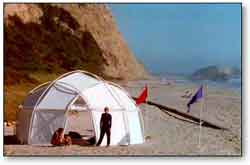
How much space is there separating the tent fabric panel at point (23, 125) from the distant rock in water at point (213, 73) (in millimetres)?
2929

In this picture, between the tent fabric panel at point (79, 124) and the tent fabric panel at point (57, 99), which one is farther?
the tent fabric panel at point (79, 124)

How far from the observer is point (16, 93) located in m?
14.4

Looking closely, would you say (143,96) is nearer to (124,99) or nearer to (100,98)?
(124,99)

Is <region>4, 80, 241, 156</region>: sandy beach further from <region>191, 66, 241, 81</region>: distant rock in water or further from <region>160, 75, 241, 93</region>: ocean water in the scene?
<region>191, 66, 241, 81</region>: distant rock in water

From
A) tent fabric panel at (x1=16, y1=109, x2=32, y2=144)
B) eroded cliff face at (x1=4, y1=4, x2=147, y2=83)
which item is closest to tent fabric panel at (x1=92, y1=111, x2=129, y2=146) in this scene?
eroded cliff face at (x1=4, y1=4, x2=147, y2=83)

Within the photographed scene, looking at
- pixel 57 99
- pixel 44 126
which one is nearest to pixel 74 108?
pixel 57 99

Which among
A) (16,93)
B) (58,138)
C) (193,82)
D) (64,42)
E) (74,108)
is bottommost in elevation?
(58,138)

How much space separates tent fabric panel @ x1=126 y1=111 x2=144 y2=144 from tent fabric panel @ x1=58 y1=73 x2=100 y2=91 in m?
0.83

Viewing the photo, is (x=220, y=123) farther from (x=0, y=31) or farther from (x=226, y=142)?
(x=0, y=31)

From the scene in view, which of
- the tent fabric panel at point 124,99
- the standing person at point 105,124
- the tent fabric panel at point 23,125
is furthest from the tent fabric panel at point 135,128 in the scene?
the tent fabric panel at point 23,125

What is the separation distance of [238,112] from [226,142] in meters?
0.66

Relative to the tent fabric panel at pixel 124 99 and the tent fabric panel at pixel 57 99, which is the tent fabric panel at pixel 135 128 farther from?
the tent fabric panel at pixel 57 99

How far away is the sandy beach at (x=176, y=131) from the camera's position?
1372cm

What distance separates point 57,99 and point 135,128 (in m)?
1.44
